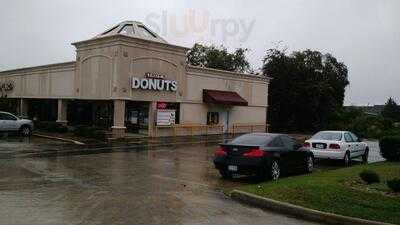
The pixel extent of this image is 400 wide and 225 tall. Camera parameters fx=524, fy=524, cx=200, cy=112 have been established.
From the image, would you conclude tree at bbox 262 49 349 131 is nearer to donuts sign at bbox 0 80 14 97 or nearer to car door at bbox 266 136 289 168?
donuts sign at bbox 0 80 14 97

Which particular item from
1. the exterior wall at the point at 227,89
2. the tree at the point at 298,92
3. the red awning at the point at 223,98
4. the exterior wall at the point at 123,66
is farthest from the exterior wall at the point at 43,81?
the tree at the point at 298,92

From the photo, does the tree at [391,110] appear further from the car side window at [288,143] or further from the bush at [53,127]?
the car side window at [288,143]

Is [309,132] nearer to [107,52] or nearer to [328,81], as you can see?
[328,81]

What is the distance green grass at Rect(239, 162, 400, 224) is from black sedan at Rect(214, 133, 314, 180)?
57.6 inches

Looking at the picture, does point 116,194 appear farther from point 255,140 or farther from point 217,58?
point 217,58

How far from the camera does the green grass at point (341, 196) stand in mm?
10516

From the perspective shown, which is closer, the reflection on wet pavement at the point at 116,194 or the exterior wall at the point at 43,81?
the reflection on wet pavement at the point at 116,194

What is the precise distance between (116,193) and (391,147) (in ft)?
46.9

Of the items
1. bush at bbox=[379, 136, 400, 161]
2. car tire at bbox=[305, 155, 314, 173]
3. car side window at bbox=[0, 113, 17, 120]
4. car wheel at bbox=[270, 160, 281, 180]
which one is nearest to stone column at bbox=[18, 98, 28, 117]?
car side window at bbox=[0, 113, 17, 120]

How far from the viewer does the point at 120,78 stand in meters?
34.6

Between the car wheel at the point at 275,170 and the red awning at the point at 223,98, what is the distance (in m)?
24.6

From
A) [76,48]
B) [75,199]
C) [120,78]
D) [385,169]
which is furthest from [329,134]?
[76,48]

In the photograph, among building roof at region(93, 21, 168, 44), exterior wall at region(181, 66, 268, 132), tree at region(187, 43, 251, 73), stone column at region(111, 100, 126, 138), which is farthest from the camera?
tree at region(187, 43, 251, 73)

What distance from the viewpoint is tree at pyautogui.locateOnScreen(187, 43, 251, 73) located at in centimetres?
6806
